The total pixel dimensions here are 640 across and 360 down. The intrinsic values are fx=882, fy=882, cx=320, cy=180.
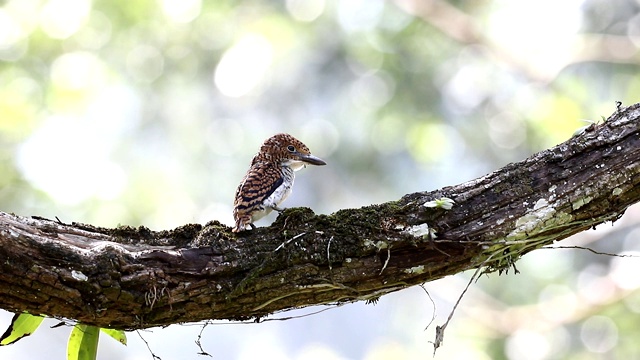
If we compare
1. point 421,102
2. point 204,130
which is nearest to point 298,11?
point 421,102

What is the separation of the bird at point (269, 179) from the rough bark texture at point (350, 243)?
58 cm

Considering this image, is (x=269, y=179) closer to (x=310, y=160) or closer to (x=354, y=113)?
(x=310, y=160)

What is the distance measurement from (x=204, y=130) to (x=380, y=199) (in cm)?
278

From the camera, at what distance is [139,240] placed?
3.21 metres

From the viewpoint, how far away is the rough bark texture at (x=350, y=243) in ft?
9.73

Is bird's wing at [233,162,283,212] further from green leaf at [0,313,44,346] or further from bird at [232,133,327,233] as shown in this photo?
green leaf at [0,313,44,346]

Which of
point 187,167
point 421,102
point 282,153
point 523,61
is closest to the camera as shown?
point 282,153

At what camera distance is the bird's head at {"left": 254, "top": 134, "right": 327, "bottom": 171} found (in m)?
4.91

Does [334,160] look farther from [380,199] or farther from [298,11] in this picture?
[298,11]

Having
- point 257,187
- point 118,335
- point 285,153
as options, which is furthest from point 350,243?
point 285,153

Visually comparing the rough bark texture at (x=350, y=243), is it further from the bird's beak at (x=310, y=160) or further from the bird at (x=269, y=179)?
the bird's beak at (x=310, y=160)

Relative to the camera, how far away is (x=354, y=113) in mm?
11453

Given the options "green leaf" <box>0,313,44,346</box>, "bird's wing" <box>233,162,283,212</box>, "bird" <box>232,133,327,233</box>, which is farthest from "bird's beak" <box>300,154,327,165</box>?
"green leaf" <box>0,313,44,346</box>

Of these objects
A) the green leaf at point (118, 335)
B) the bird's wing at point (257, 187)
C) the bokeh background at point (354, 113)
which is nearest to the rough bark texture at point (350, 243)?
the green leaf at point (118, 335)
